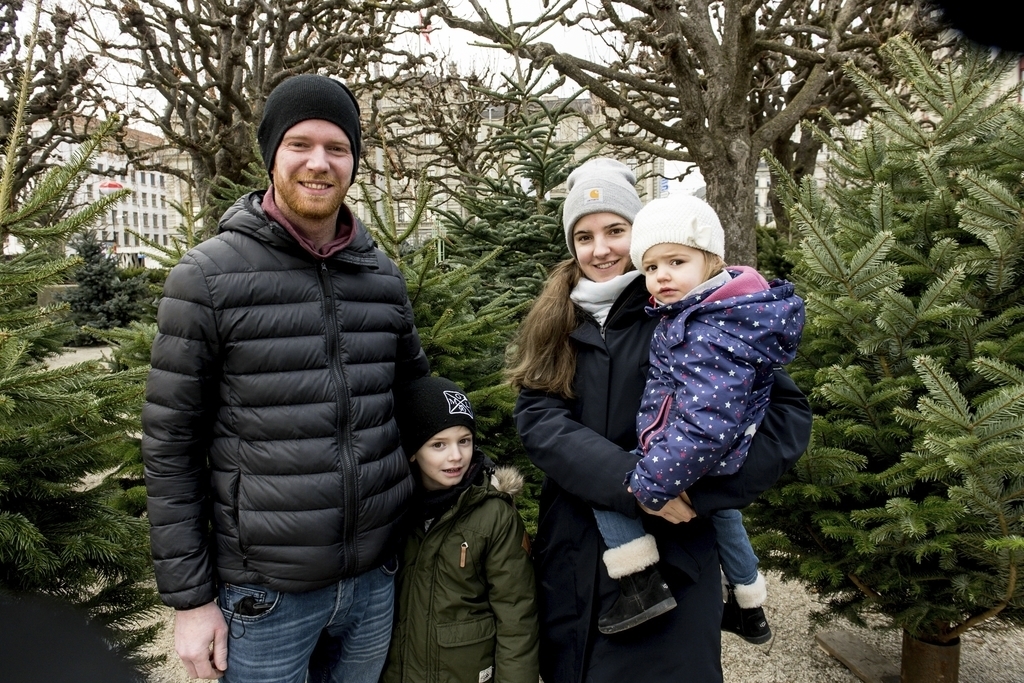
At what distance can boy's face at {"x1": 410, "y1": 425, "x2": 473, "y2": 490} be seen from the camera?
2203 millimetres

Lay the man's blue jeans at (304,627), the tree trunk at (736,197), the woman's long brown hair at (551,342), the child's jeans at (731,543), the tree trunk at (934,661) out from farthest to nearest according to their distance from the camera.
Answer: the tree trunk at (736,197) → the tree trunk at (934,661) → the woman's long brown hair at (551,342) → the child's jeans at (731,543) → the man's blue jeans at (304,627)

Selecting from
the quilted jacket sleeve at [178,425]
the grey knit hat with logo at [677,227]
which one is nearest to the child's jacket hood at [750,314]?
the grey knit hat with logo at [677,227]

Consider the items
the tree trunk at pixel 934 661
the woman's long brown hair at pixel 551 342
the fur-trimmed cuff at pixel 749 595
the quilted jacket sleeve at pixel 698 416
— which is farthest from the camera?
the tree trunk at pixel 934 661

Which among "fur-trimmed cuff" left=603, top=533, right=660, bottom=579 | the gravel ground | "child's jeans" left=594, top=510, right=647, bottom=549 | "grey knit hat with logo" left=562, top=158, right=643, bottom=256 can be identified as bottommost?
the gravel ground

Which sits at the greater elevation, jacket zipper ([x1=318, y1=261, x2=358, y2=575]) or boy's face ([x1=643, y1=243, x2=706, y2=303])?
boy's face ([x1=643, y1=243, x2=706, y2=303])

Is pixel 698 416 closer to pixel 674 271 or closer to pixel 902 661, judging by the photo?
pixel 674 271

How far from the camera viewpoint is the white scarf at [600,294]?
1.99 metres

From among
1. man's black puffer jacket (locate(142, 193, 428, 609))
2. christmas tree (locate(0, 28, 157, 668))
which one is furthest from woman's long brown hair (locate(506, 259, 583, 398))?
christmas tree (locate(0, 28, 157, 668))

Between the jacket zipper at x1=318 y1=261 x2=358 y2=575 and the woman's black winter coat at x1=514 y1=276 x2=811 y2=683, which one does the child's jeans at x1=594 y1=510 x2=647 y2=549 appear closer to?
the woman's black winter coat at x1=514 y1=276 x2=811 y2=683

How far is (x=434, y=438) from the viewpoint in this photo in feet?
7.20

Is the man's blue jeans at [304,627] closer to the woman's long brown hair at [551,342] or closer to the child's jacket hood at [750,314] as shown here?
the woman's long brown hair at [551,342]

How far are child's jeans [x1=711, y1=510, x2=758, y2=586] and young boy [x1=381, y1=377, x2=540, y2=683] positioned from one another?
0.62 meters

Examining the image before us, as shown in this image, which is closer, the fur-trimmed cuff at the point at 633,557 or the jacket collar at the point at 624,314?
the fur-trimmed cuff at the point at 633,557

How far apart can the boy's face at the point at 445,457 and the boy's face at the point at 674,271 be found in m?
0.83
